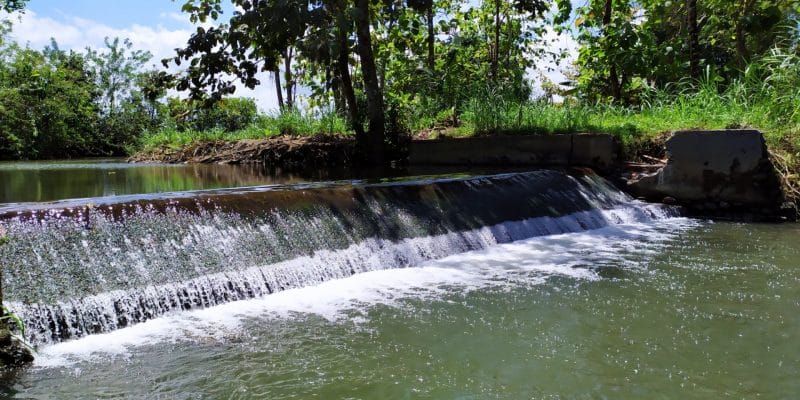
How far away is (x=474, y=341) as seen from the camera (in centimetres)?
354

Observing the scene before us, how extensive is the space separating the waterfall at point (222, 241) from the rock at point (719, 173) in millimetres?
1928

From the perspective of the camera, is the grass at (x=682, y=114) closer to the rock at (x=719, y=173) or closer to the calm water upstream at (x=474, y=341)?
the rock at (x=719, y=173)

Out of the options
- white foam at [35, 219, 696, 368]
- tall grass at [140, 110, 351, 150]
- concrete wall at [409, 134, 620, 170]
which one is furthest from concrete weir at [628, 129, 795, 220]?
tall grass at [140, 110, 351, 150]

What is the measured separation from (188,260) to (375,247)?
1829 mm

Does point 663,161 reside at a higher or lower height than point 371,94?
lower

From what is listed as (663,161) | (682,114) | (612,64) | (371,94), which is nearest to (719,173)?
(663,161)

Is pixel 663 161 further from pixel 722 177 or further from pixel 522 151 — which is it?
pixel 522 151

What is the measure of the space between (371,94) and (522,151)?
2.91m

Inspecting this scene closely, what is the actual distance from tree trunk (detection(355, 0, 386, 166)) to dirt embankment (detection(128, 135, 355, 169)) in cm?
119

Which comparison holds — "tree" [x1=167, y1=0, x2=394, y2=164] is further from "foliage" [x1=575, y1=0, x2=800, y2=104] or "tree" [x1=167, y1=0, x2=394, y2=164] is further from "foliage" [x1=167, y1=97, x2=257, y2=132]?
"foliage" [x1=167, y1=97, x2=257, y2=132]

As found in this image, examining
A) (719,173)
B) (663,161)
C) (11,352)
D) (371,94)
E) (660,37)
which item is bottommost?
(11,352)

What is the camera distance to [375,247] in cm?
576

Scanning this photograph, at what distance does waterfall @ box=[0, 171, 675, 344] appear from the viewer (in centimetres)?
395

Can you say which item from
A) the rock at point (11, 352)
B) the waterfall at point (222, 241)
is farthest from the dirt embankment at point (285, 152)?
the rock at point (11, 352)
